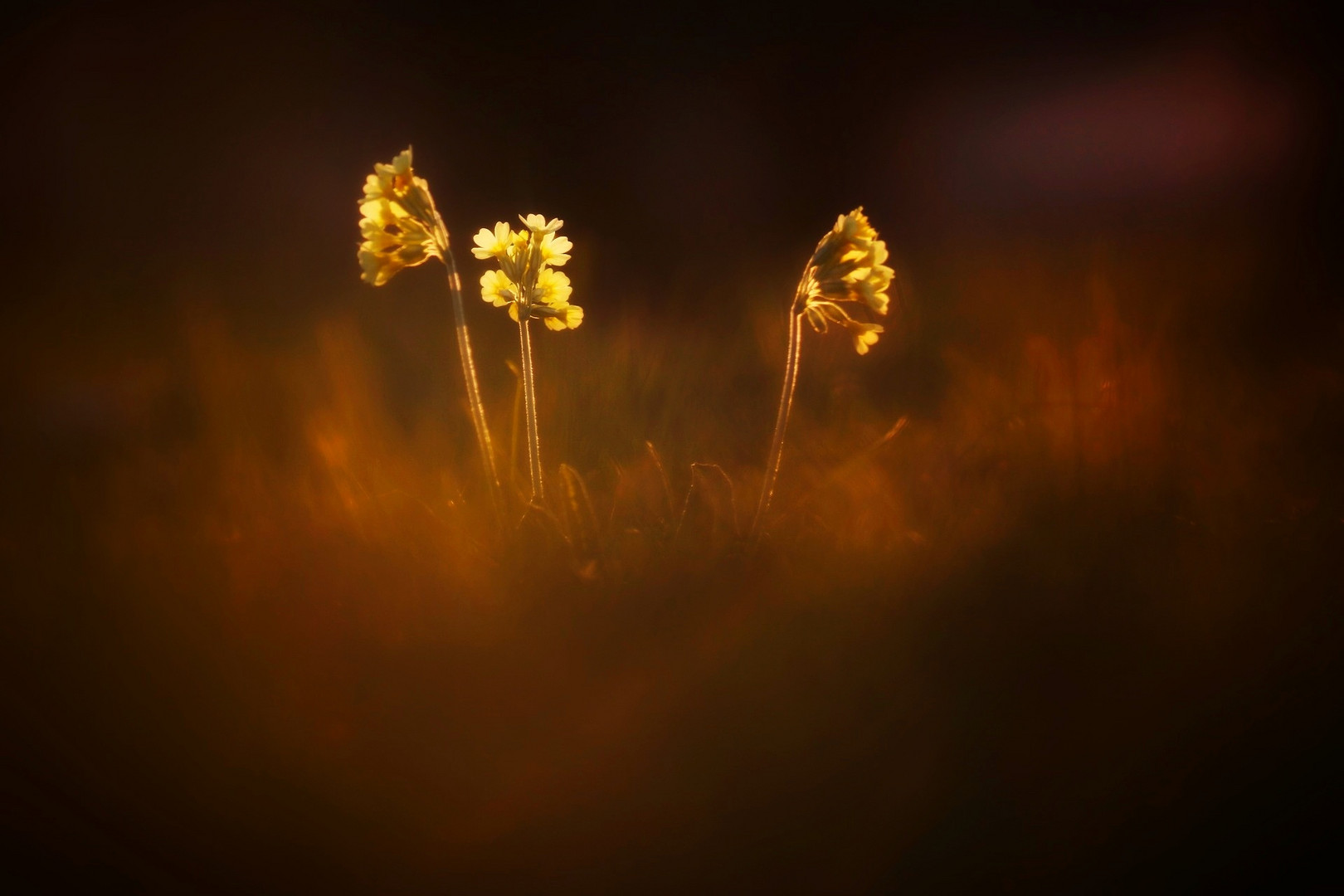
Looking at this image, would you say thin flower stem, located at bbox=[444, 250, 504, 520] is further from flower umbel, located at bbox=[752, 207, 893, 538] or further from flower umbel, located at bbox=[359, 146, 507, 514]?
flower umbel, located at bbox=[752, 207, 893, 538]

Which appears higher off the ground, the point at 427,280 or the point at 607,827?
the point at 427,280

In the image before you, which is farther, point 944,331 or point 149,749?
point 944,331

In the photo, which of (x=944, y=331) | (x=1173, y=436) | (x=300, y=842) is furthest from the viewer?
(x=944, y=331)

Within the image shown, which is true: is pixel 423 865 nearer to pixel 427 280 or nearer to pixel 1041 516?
pixel 1041 516

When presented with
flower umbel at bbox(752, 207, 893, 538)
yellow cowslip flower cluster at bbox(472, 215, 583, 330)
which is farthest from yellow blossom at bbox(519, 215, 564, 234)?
flower umbel at bbox(752, 207, 893, 538)

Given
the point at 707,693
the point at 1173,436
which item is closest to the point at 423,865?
the point at 707,693

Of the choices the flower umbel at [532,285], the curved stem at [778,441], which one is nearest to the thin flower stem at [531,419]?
the flower umbel at [532,285]

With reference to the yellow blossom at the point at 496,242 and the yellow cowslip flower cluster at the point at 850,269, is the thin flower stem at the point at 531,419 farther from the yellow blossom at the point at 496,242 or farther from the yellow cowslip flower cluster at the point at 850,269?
the yellow cowslip flower cluster at the point at 850,269
